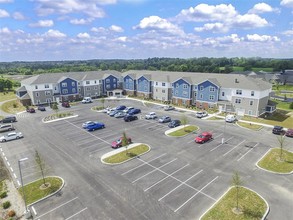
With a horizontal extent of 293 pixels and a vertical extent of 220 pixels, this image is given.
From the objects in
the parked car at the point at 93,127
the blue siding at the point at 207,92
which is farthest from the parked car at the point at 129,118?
the blue siding at the point at 207,92

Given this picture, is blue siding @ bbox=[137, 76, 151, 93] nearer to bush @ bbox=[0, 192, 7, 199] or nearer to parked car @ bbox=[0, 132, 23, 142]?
parked car @ bbox=[0, 132, 23, 142]

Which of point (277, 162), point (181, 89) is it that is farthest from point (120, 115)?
point (277, 162)

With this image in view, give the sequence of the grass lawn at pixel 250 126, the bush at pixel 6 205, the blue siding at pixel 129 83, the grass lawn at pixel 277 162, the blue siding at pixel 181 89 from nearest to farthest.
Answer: the bush at pixel 6 205 → the grass lawn at pixel 277 162 → the grass lawn at pixel 250 126 → the blue siding at pixel 181 89 → the blue siding at pixel 129 83

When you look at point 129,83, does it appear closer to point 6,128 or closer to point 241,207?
point 6,128

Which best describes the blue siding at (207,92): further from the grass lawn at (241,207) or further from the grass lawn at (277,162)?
the grass lawn at (241,207)

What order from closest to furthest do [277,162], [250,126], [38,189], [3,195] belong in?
1. [3,195]
2. [38,189]
3. [277,162]
4. [250,126]
